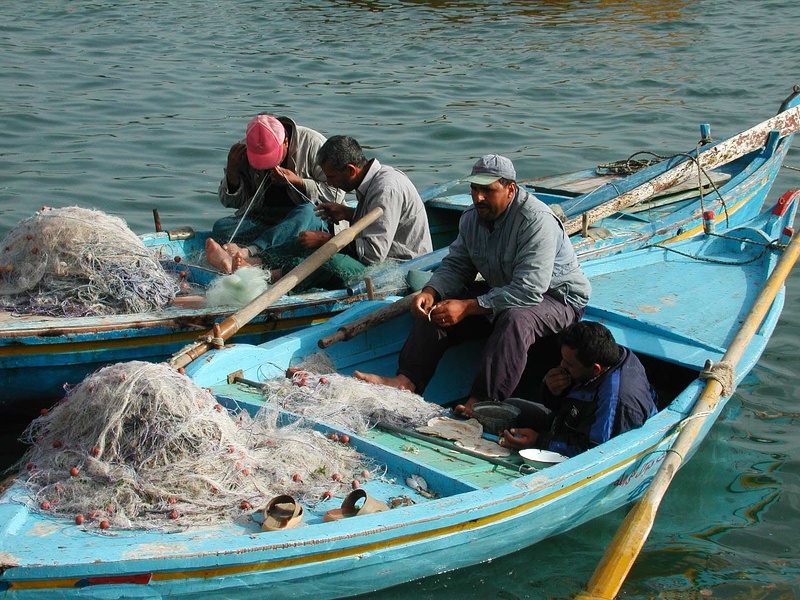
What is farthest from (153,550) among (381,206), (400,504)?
(381,206)

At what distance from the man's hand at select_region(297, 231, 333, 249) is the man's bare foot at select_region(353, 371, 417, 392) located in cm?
144

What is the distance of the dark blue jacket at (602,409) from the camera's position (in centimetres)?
476

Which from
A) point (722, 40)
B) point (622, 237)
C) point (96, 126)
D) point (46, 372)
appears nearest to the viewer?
point (46, 372)

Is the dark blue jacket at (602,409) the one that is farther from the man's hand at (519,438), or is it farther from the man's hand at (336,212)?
the man's hand at (336,212)

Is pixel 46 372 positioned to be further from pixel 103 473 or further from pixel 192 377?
pixel 103 473

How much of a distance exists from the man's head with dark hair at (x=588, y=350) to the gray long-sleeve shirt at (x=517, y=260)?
67 centimetres

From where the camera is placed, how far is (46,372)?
20.0ft

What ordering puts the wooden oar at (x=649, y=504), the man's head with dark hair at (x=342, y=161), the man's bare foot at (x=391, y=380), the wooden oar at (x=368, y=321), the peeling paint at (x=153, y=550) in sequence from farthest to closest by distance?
the man's head with dark hair at (x=342, y=161) < the wooden oar at (x=368, y=321) < the man's bare foot at (x=391, y=380) < the wooden oar at (x=649, y=504) < the peeling paint at (x=153, y=550)

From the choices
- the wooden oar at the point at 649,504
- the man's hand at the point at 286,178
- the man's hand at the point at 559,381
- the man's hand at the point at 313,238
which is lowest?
the wooden oar at the point at 649,504

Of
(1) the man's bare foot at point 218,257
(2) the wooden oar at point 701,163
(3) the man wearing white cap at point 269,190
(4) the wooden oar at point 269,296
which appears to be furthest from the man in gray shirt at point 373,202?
(2) the wooden oar at point 701,163

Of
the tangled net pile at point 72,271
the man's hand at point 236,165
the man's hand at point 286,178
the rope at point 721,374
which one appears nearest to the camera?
the rope at point 721,374

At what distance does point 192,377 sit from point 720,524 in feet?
9.51

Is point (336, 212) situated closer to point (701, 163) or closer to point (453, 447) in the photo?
point (453, 447)

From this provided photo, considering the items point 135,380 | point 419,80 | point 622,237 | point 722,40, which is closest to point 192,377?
point 135,380
